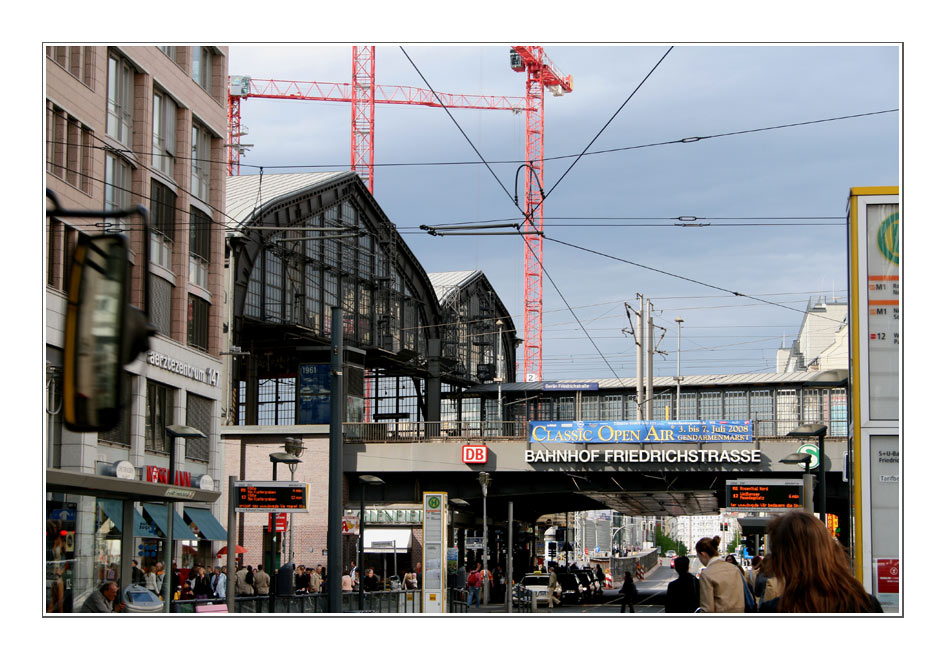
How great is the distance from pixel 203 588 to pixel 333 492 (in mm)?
11645

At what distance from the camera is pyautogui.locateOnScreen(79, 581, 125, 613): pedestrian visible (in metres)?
18.2

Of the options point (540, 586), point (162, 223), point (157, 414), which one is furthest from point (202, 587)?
point (540, 586)

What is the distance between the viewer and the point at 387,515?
198ft

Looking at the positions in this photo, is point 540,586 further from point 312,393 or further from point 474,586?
point 312,393

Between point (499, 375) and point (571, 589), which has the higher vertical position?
point (499, 375)

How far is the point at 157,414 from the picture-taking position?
39500 mm

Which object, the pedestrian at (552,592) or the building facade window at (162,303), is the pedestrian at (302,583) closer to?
the building facade window at (162,303)

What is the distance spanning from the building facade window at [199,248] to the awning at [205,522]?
7960 mm

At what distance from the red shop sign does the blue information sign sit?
47.9m

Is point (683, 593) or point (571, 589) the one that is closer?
point (683, 593)

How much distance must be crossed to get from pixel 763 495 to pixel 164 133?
862 inches

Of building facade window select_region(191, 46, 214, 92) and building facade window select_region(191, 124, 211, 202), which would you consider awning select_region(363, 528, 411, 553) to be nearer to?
building facade window select_region(191, 124, 211, 202)

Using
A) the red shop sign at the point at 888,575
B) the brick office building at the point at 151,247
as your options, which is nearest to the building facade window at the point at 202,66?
the brick office building at the point at 151,247
